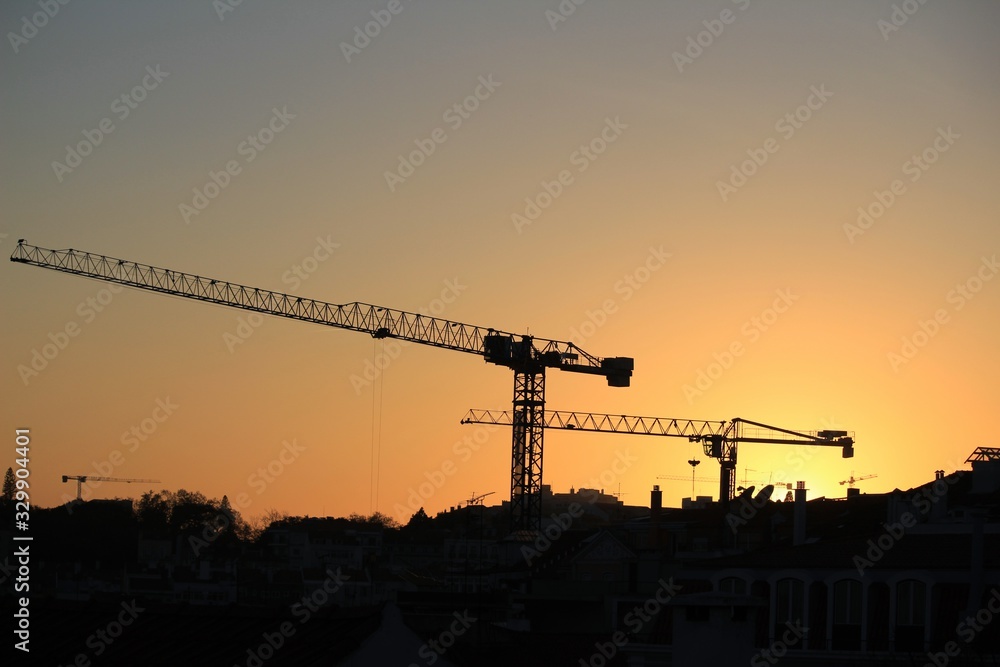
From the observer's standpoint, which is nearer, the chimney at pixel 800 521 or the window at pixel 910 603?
the window at pixel 910 603

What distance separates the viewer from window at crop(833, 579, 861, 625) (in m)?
41.2

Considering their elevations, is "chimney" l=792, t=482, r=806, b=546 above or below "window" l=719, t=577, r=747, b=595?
above

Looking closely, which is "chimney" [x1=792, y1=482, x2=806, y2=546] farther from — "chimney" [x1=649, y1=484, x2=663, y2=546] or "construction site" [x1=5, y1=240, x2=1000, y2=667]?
"chimney" [x1=649, y1=484, x2=663, y2=546]

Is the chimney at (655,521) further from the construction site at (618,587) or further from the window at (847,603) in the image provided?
the window at (847,603)

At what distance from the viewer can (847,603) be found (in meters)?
41.4

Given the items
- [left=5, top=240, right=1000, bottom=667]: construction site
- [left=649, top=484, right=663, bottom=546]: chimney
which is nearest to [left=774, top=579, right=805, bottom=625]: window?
[left=5, top=240, right=1000, bottom=667]: construction site

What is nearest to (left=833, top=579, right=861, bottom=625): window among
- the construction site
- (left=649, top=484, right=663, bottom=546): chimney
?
the construction site

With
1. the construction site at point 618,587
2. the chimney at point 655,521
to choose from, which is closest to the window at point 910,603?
the construction site at point 618,587

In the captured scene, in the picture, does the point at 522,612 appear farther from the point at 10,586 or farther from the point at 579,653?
the point at 10,586

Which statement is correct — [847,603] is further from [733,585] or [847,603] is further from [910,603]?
[733,585]

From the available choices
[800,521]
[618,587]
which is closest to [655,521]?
[618,587]

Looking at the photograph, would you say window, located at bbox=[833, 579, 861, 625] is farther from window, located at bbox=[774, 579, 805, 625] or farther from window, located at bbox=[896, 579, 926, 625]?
window, located at bbox=[896, 579, 926, 625]

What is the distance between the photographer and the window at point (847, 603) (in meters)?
41.2

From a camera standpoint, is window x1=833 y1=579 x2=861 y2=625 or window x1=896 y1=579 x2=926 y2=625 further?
window x1=833 y1=579 x2=861 y2=625
